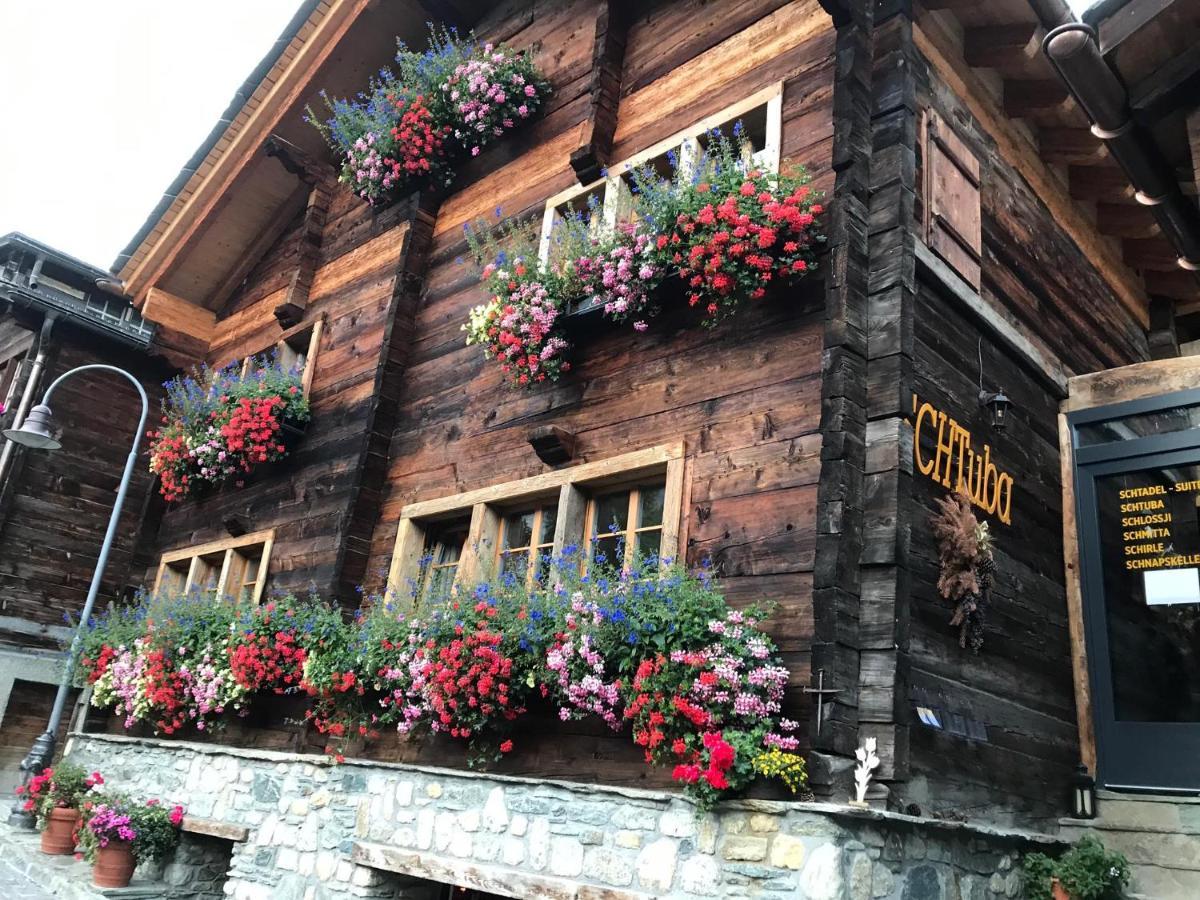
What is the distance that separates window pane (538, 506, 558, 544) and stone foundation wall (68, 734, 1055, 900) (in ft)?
5.49

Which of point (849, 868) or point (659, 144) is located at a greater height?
point (659, 144)

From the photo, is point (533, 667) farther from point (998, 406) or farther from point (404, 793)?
point (998, 406)

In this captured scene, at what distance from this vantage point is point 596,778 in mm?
5574

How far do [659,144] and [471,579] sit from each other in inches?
138

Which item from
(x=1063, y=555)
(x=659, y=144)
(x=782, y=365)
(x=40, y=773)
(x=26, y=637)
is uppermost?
(x=659, y=144)

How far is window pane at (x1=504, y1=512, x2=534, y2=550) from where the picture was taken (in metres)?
7.15

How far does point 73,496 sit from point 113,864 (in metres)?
6.07

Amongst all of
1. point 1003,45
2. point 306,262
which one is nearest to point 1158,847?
point 1003,45

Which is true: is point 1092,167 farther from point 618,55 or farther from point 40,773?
point 40,773

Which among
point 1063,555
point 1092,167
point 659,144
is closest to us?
point 1063,555

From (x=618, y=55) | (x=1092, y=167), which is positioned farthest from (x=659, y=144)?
(x=1092, y=167)

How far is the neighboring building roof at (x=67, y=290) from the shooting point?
12.6 meters

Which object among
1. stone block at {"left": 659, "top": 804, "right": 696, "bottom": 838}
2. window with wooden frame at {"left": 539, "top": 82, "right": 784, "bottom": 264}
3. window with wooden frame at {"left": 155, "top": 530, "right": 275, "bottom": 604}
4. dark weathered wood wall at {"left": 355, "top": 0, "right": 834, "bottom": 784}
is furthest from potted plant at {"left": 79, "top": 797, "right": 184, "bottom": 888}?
window with wooden frame at {"left": 539, "top": 82, "right": 784, "bottom": 264}

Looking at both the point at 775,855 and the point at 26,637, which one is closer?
the point at 775,855
